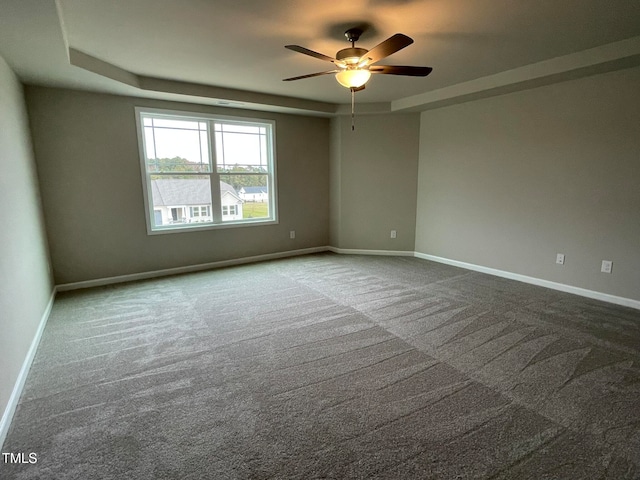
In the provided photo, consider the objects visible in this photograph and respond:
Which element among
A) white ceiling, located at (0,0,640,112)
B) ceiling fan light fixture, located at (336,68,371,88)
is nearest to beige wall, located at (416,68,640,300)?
white ceiling, located at (0,0,640,112)

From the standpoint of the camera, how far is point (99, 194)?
4020mm

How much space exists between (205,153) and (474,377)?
4360 mm

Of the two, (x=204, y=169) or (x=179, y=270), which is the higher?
(x=204, y=169)

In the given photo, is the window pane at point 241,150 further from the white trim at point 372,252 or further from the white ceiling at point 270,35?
the white trim at point 372,252

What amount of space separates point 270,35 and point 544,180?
3434 millimetres

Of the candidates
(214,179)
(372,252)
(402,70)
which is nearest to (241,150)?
(214,179)

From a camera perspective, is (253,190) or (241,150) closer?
(241,150)

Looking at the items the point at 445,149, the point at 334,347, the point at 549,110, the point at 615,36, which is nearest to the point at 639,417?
the point at 334,347

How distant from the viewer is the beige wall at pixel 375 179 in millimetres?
5281

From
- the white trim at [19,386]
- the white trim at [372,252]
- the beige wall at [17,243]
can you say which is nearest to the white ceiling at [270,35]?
the beige wall at [17,243]

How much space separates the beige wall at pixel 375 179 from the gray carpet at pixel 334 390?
2171 mm

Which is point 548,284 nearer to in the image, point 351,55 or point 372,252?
point 372,252

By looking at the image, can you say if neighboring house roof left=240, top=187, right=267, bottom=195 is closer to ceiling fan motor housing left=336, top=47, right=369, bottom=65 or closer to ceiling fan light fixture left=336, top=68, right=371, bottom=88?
ceiling fan light fixture left=336, top=68, right=371, bottom=88

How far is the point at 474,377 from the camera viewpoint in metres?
2.14
